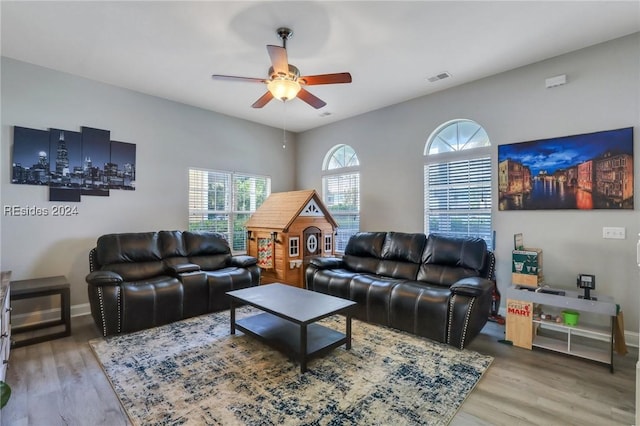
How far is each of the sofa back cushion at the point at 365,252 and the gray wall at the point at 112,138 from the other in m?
2.64

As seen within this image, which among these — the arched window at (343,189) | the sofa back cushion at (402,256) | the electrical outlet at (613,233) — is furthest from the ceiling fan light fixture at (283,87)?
the electrical outlet at (613,233)

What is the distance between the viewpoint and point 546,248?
3621mm

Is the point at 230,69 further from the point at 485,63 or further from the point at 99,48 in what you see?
the point at 485,63

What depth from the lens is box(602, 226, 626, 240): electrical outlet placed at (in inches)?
124

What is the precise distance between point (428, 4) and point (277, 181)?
173 inches

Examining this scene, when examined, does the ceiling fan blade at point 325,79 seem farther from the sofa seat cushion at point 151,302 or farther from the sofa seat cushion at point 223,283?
the sofa seat cushion at point 151,302

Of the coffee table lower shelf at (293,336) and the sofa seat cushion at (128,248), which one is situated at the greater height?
the sofa seat cushion at (128,248)

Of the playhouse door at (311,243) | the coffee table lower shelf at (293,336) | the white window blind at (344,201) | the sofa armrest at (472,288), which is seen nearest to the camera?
the coffee table lower shelf at (293,336)

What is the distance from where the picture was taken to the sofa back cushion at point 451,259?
11.8 feet

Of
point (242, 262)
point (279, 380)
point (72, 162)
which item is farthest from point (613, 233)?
point (72, 162)

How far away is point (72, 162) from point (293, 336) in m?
3.58

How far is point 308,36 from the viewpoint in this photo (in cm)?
309

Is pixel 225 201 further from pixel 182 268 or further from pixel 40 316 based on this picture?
pixel 40 316

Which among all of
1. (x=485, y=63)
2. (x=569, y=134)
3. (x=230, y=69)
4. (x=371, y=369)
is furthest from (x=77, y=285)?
(x=569, y=134)
